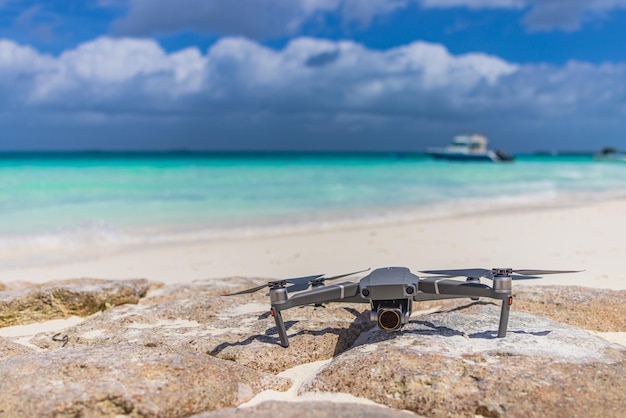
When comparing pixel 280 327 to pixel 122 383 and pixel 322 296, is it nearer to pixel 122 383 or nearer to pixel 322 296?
pixel 322 296

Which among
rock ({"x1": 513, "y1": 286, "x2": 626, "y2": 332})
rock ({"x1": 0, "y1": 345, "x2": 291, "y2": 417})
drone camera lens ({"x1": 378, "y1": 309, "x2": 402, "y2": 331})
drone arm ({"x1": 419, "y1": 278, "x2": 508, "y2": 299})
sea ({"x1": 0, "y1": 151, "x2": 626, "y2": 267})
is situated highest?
drone arm ({"x1": 419, "y1": 278, "x2": 508, "y2": 299})

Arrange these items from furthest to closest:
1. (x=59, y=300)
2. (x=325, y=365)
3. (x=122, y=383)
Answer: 1. (x=59, y=300)
2. (x=325, y=365)
3. (x=122, y=383)

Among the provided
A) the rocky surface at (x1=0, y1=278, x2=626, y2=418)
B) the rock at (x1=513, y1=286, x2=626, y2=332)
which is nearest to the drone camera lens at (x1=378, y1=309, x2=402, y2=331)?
the rocky surface at (x1=0, y1=278, x2=626, y2=418)

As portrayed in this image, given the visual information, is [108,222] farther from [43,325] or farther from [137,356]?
[137,356]

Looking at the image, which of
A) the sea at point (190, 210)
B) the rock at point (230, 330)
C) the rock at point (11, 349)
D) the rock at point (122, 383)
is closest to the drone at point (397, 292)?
the rock at point (230, 330)

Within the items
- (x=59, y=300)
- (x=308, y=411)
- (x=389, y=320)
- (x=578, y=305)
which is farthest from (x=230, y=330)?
(x=578, y=305)

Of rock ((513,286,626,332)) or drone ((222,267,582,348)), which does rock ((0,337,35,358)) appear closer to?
drone ((222,267,582,348))

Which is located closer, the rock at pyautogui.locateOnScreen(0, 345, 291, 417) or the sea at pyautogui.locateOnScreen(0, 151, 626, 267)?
the rock at pyautogui.locateOnScreen(0, 345, 291, 417)
